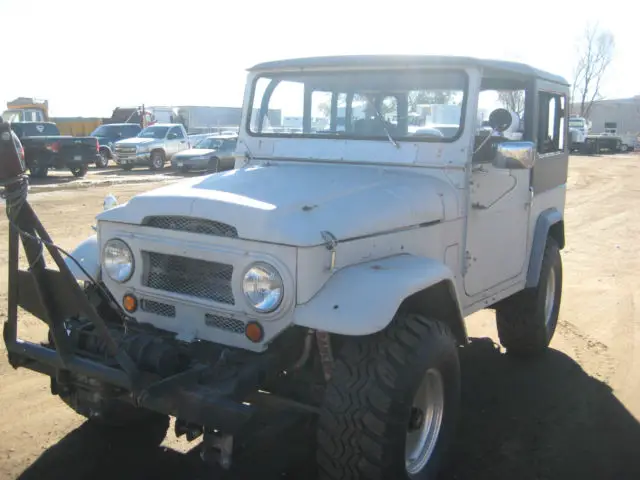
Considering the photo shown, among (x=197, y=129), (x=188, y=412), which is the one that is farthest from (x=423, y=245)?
(x=197, y=129)

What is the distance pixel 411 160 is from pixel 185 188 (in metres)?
1.44

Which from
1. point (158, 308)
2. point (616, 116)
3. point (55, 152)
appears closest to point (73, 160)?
point (55, 152)

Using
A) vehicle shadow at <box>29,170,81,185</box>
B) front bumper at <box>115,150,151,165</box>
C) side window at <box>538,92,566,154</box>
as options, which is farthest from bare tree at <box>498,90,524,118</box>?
front bumper at <box>115,150,151,165</box>

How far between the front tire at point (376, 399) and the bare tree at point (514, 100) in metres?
2.38

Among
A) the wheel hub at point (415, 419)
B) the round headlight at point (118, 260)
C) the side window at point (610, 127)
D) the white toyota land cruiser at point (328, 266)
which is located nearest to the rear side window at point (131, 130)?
the white toyota land cruiser at point (328, 266)

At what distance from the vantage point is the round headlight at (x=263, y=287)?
3.06m

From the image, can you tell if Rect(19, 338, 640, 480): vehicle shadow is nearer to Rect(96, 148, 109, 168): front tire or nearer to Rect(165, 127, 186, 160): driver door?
Rect(165, 127, 186, 160): driver door

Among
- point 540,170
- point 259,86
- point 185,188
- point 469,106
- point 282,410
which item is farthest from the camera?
point 540,170

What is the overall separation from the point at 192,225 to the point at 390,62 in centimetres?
174

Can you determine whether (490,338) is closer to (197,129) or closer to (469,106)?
(469,106)

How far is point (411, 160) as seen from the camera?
420 centimetres

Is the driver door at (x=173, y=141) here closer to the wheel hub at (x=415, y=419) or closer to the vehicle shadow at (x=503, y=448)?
the vehicle shadow at (x=503, y=448)

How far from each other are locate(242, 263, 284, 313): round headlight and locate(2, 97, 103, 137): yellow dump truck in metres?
25.7

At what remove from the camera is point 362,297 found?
2.95m
